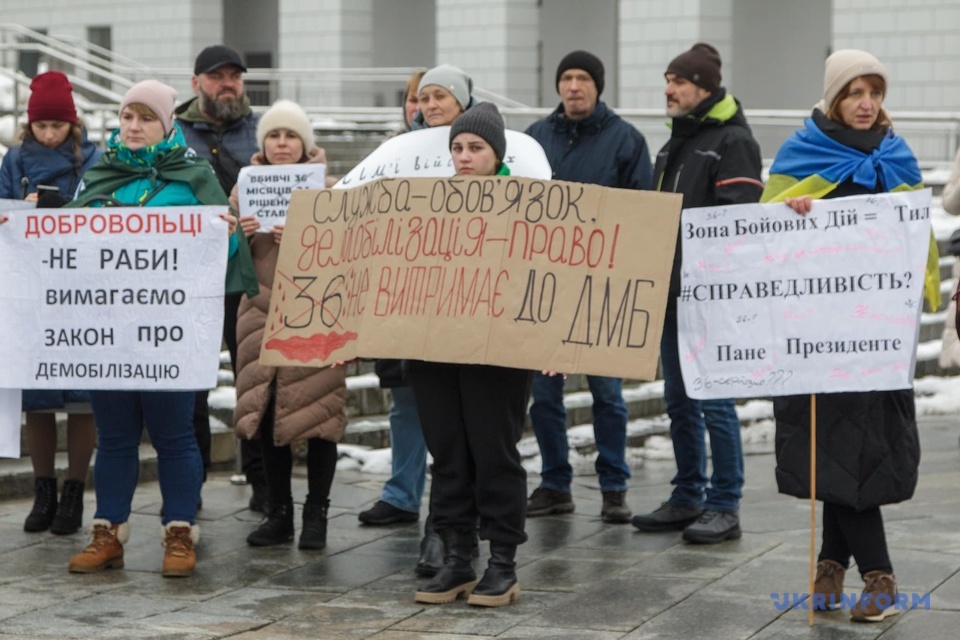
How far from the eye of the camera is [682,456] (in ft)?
25.6

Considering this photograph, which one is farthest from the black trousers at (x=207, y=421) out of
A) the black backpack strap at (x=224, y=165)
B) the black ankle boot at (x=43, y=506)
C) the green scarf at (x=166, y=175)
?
the green scarf at (x=166, y=175)

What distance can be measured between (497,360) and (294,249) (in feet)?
3.50

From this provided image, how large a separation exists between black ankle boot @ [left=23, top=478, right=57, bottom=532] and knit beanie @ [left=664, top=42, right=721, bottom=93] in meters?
3.38

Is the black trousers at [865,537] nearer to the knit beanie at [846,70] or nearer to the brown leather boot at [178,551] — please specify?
the knit beanie at [846,70]

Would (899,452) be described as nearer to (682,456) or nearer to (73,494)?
(682,456)

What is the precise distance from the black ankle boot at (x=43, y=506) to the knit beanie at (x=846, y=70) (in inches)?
156

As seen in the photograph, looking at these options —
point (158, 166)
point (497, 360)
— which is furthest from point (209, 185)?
point (497, 360)

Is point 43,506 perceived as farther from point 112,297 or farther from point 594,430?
point 594,430

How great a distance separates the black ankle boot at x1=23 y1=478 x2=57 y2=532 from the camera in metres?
7.78

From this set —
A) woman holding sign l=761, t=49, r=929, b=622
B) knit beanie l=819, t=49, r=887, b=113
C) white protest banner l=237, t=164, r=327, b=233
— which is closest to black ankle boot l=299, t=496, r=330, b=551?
white protest banner l=237, t=164, r=327, b=233

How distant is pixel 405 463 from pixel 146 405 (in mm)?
1436

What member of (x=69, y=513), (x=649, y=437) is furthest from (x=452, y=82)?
(x=649, y=437)

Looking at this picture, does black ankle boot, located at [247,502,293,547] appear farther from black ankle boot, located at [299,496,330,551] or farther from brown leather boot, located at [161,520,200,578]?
brown leather boot, located at [161,520,200,578]

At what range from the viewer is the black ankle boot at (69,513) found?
7.73 metres
